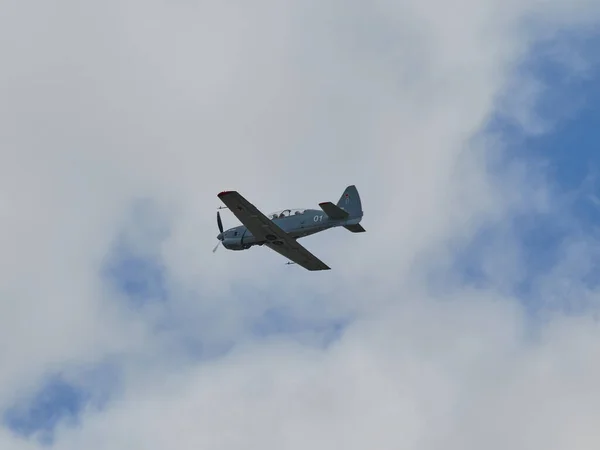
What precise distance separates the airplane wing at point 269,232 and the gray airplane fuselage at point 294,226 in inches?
29.9

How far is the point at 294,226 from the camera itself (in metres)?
80.7

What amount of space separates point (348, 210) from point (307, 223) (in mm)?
3043

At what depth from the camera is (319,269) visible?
8656 cm

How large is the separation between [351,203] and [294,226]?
173 inches

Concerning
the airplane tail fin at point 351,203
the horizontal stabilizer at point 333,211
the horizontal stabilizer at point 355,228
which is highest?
the airplane tail fin at point 351,203

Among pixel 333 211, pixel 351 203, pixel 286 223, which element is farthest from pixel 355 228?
pixel 286 223

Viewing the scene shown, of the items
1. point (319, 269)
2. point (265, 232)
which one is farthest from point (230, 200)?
point (319, 269)

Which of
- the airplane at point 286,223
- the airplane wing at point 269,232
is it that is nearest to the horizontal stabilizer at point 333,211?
the airplane at point 286,223

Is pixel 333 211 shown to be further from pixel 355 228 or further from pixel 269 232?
pixel 269 232

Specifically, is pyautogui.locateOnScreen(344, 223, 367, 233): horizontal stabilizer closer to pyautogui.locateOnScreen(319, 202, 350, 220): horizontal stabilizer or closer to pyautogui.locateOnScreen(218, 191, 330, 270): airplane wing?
pyautogui.locateOnScreen(319, 202, 350, 220): horizontal stabilizer

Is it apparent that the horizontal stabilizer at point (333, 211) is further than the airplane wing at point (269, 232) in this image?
Yes

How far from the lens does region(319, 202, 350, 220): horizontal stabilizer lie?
7694 centimetres

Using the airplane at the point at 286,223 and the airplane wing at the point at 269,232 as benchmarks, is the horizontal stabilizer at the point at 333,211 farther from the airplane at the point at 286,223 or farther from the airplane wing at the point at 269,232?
the airplane wing at the point at 269,232

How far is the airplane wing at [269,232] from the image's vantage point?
76500 millimetres
